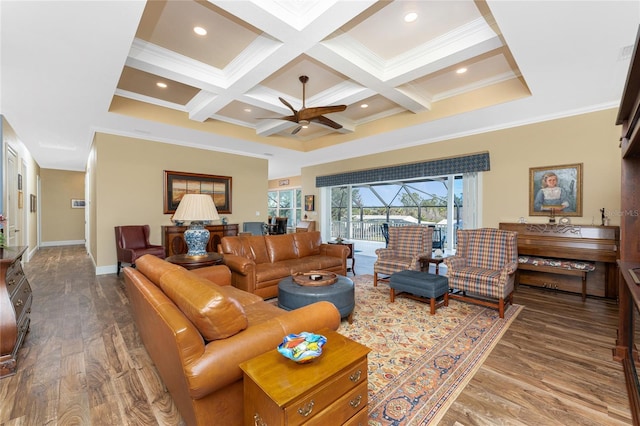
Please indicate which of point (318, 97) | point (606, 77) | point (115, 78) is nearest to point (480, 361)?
point (606, 77)

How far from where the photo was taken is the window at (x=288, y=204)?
447 inches

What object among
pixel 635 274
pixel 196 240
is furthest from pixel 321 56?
pixel 635 274

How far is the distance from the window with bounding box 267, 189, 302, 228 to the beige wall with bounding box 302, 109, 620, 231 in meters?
6.18

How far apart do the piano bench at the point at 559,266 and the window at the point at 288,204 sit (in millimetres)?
7919

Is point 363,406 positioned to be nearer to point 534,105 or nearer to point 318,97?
point 318,97

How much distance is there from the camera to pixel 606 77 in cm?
310

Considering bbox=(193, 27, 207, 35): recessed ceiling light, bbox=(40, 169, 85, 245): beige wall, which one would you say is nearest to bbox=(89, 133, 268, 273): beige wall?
bbox=(193, 27, 207, 35): recessed ceiling light

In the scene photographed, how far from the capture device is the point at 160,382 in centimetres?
197

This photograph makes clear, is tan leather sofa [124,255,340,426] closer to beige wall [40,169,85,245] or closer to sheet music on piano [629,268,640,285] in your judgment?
sheet music on piano [629,268,640,285]

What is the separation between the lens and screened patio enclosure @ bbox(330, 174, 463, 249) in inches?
277

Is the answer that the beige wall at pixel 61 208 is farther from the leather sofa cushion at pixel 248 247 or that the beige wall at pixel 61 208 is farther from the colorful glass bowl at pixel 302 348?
the colorful glass bowl at pixel 302 348

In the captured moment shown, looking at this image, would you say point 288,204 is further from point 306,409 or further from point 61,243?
point 306,409

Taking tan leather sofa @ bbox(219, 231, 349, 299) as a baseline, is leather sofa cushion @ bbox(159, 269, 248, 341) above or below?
above

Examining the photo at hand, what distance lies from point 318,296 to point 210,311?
153cm
